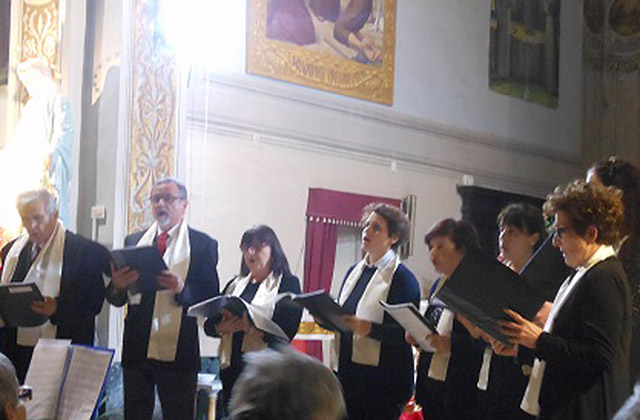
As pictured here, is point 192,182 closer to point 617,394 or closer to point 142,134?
point 142,134

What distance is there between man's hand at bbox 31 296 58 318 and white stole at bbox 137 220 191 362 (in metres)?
0.52

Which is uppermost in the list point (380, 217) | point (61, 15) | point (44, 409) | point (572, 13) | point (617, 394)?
point (572, 13)

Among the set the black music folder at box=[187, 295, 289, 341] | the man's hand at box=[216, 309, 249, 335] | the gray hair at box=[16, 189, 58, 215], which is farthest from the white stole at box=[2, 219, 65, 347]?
the man's hand at box=[216, 309, 249, 335]

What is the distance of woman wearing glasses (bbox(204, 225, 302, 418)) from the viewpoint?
477cm

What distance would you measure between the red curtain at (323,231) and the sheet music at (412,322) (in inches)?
193

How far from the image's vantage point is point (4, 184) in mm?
7586

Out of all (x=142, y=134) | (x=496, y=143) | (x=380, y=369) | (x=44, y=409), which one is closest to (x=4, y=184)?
(x=142, y=134)

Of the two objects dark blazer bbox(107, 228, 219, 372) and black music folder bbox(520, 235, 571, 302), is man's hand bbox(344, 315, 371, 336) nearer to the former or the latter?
black music folder bbox(520, 235, 571, 302)

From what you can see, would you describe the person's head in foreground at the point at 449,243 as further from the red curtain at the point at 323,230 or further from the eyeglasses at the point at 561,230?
the red curtain at the point at 323,230

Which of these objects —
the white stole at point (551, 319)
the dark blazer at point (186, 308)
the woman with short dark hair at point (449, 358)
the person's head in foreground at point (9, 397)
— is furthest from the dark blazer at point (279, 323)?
the person's head in foreground at point (9, 397)

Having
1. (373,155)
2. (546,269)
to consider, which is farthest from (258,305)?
(373,155)

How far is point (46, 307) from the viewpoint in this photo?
4812 mm

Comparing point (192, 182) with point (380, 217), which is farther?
point (192, 182)

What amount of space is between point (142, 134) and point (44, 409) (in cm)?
376
